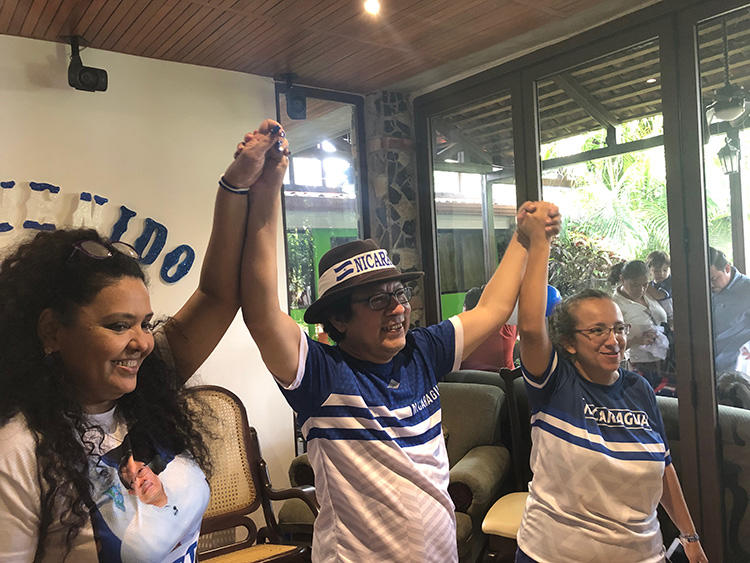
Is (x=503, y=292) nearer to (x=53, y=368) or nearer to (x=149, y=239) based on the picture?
(x=53, y=368)

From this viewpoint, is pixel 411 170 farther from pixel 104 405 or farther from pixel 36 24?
pixel 104 405

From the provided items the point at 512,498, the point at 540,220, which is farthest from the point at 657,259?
the point at 540,220

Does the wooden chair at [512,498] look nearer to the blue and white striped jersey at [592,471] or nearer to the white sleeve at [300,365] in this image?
the blue and white striped jersey at [592,471]

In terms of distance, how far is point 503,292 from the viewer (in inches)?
61.8

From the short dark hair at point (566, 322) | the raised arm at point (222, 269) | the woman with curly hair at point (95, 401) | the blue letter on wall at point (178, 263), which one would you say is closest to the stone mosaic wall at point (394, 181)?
the blue letter on wall at point (178, 263)

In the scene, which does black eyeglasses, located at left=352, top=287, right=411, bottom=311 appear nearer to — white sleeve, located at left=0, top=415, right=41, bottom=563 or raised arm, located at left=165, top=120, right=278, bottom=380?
raised arm, located at left=165, top=120, right=278, bottom=380

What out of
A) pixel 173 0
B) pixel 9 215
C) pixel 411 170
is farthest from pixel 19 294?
pixel 411 170

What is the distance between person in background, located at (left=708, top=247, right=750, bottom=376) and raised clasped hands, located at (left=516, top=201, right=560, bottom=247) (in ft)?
4.37

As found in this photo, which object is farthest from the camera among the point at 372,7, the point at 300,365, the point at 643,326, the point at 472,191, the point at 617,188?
the point at 472,191

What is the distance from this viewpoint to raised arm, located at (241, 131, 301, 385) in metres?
1.06

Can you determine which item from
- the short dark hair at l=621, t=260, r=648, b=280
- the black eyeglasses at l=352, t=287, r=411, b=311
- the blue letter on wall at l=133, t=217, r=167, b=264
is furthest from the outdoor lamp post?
the blue letter on wall at l=133, t=217, r=167, b=264

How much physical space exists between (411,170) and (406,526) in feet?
9.83

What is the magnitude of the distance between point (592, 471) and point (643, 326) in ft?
4.68

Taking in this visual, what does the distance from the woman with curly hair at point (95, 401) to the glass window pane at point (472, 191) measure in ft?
8.43
